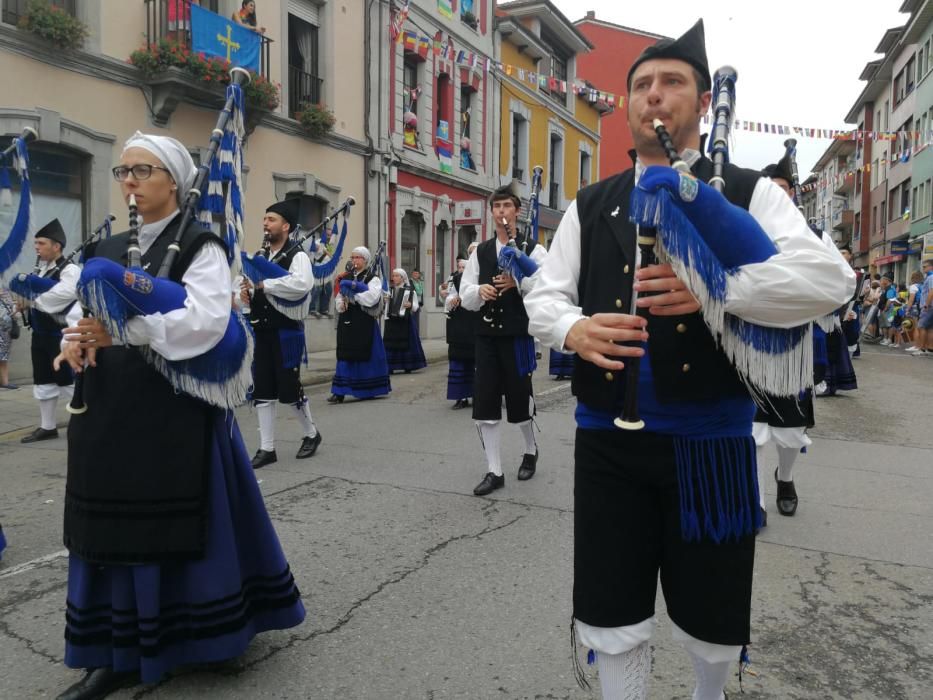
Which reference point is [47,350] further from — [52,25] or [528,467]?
[52,25]

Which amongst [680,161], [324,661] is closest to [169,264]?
[324,661]

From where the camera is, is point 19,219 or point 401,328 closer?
point 19,219

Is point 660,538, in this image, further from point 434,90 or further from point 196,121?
point 434,90

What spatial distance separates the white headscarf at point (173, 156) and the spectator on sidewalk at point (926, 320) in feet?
53.6

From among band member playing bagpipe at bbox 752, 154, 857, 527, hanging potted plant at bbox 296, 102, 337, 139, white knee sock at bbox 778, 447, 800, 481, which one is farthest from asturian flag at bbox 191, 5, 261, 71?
white knee sock at bbox 778, 447, 800, 481

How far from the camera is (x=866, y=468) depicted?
5.70 m

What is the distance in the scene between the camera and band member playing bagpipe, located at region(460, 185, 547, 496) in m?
5.02

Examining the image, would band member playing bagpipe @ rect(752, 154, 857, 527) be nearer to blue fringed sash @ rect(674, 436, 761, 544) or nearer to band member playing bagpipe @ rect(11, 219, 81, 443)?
blue fringed sash @ rect(674, 436, 761, 544)

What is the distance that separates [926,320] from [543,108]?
44.6ft

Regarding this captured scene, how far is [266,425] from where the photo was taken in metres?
5.71

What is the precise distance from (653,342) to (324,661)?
1692 mm

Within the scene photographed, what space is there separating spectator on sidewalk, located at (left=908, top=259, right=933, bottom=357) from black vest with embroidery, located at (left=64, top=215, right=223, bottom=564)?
16.6m

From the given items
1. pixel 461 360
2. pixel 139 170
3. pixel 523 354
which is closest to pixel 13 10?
pixel 461 360

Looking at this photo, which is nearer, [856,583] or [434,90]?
[856,583]
